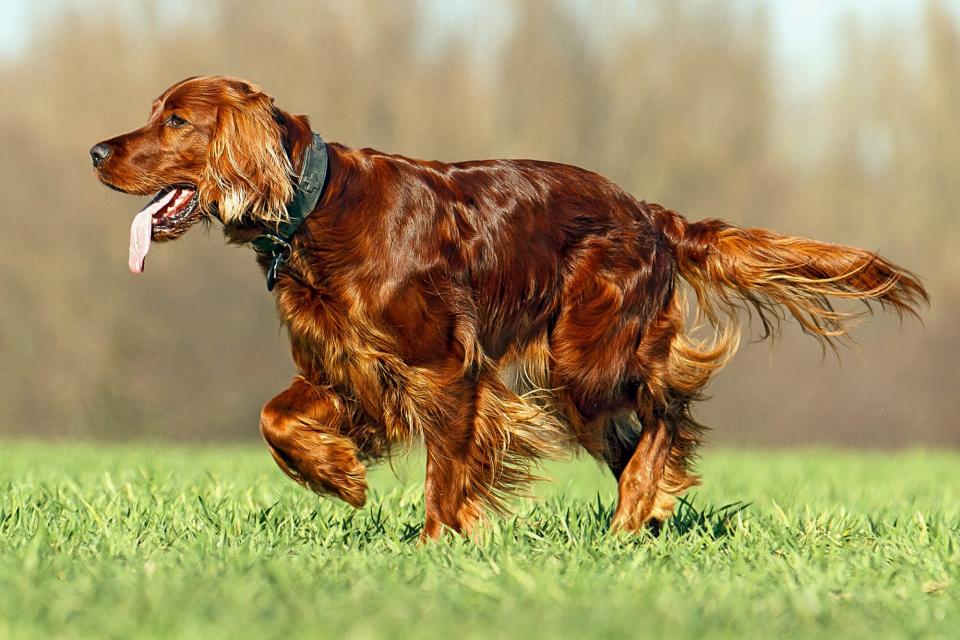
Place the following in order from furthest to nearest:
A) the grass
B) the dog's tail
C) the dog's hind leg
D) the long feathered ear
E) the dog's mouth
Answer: the dog's tail, the dog's hind leg, the dog's mouth, the long feathered ear, the grass

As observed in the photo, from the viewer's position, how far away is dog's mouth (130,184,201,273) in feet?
12.9

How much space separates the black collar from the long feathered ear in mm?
63

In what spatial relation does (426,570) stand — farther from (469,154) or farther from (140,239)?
(469,154)

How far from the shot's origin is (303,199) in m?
3.99

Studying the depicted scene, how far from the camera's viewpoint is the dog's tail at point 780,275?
4859 millimetres

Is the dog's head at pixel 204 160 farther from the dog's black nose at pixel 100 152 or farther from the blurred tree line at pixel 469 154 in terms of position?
the blurred tree line at pixel 469 154

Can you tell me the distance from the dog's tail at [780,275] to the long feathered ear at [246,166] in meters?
1.63

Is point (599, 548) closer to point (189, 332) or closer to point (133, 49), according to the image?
point (189, 332)

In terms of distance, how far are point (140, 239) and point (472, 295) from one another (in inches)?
41.9

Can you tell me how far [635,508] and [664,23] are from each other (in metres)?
14.0

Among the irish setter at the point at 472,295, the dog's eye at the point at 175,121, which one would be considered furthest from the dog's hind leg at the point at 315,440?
the dog's eye at the point at 175,121

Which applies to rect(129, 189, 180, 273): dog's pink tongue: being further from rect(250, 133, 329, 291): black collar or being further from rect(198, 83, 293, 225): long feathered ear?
rect(250, 133, 329, 291): black collar

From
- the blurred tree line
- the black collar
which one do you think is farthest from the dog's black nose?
the blurred tree line

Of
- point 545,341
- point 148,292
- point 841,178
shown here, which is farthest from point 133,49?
point 545,341
